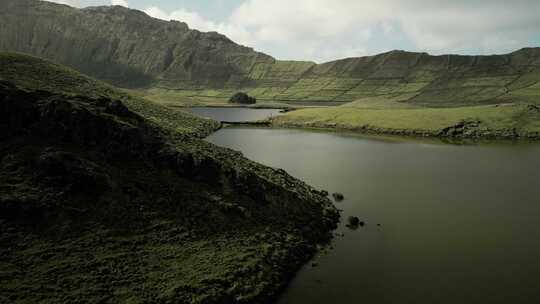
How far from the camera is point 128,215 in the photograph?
97.2ft

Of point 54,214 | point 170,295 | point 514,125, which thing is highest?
point 514,125

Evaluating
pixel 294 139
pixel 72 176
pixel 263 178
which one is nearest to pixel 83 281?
pixel 72 176

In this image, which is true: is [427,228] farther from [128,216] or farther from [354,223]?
[128,216]

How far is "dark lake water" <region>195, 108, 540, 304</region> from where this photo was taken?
89.2 feet

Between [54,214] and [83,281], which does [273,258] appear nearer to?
[83,281]

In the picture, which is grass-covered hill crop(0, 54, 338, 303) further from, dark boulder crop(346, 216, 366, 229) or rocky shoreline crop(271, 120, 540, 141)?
rocky shoreline crop(271, 120, 540, 141)

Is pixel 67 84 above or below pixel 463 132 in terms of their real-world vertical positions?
below

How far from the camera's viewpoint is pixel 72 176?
2994 centimetres

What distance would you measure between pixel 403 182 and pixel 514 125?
76259 mm

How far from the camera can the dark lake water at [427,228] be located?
27.2 m

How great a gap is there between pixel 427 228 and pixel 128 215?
1167 inches

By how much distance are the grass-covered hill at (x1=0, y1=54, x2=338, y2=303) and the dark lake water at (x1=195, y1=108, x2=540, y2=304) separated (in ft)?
14.1

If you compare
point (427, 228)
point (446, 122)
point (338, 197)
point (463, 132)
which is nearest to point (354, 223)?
point (427, 228)

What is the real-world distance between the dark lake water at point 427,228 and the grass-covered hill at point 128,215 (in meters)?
4.29
